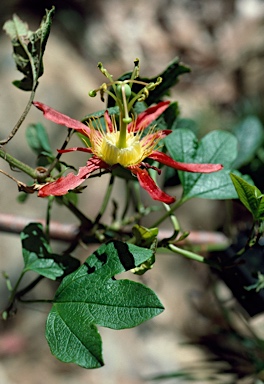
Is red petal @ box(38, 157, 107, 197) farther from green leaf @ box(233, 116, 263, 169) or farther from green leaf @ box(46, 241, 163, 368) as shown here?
green leaf @ box(233, 116, 263, 169)

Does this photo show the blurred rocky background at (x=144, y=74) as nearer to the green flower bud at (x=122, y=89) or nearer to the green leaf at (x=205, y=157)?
the green leaf at (x=205, y=157)

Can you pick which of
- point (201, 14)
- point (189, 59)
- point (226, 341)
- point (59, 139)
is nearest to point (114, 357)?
point (226, 341)

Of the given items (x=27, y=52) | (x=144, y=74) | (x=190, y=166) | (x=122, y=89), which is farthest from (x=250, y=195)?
(x=144, y=74)

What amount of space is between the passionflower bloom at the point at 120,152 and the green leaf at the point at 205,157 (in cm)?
9

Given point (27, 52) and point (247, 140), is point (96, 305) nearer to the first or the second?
point (27, 52)

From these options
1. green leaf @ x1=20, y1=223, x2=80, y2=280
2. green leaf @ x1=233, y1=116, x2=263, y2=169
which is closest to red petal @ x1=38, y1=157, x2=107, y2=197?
green leaf @ x1=20, y1=223, x2=80, y2=280

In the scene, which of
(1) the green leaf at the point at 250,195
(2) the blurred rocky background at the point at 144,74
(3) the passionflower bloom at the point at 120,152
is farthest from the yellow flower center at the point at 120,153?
(2) the blurred rocky background at the point at 144,74

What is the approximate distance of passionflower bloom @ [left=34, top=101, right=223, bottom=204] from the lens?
568 mm

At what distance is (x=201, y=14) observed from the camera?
104 inches

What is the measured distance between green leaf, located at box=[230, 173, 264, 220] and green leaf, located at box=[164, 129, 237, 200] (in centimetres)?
11

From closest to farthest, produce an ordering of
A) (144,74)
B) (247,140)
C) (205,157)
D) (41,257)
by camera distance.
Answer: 1. (41,257)
2. (205,157)
3. (247,140)
4. (144,74)

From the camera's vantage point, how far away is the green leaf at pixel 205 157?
0.73 m

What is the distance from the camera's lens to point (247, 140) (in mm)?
1025

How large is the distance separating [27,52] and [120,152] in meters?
0.15
